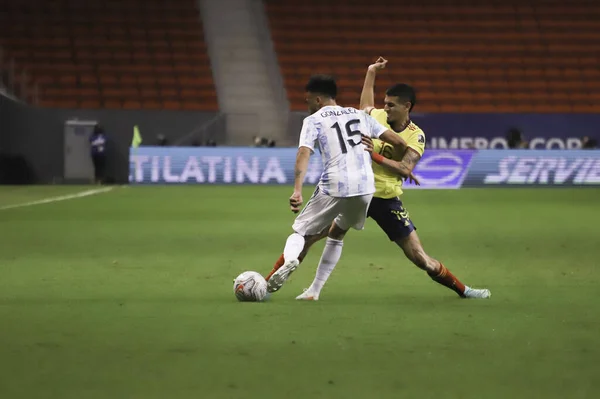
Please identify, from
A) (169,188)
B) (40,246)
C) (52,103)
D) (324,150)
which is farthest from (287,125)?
(324,150)

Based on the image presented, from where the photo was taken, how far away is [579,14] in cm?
3547

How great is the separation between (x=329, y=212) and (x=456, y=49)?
87.1 ft

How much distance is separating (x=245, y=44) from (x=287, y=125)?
5.65 m

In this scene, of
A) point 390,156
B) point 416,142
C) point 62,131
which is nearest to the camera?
point 416,142

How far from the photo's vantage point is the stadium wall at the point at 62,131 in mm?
29297

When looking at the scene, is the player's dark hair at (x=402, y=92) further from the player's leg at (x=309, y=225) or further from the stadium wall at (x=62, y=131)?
the stadium wall at (x=62, y=131)

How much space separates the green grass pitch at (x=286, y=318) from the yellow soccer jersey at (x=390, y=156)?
91 centimetres

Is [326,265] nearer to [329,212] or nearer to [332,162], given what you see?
[329,212]

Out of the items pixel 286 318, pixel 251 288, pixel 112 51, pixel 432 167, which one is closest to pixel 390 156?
pixel 251 288

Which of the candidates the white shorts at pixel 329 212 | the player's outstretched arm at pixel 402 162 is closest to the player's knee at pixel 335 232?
the white shorts at pixel 329 212

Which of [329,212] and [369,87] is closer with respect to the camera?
[329,212]

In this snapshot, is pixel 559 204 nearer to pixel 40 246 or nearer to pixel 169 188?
pixel 169 188

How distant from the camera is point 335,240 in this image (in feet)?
28.8

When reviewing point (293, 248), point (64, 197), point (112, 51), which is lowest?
point (64, 197)
